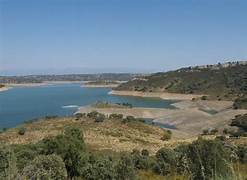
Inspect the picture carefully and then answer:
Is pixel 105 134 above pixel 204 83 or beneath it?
beneath

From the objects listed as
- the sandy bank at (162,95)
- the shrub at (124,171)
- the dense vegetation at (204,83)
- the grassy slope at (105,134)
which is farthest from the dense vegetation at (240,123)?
the sandy bank at (162,95)

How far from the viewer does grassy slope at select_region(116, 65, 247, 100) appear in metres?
103

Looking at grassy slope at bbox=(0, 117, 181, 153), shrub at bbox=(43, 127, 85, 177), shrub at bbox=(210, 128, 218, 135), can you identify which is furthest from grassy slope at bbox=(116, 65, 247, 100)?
shrub at bbox=(43, 127, 85, 177)

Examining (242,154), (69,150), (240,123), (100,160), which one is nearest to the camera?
(100,160)

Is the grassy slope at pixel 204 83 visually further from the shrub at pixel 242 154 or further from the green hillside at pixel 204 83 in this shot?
the shrub at pixel 242 154

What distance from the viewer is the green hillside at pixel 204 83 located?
10256 cm

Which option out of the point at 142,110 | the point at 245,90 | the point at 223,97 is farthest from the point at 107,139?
the point at 245,90

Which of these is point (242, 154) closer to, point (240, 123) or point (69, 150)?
point (69, 150)

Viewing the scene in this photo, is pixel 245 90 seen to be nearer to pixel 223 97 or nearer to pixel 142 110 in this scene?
pixel 223 97

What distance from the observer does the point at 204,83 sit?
116938 mm

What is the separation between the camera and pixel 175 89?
118 m

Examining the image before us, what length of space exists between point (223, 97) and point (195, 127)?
35989mm

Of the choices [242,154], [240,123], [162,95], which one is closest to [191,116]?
[240,123]

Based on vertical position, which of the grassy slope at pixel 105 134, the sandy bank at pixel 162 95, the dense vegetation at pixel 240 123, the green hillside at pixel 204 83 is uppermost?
the green hillside at pixel 204 83
